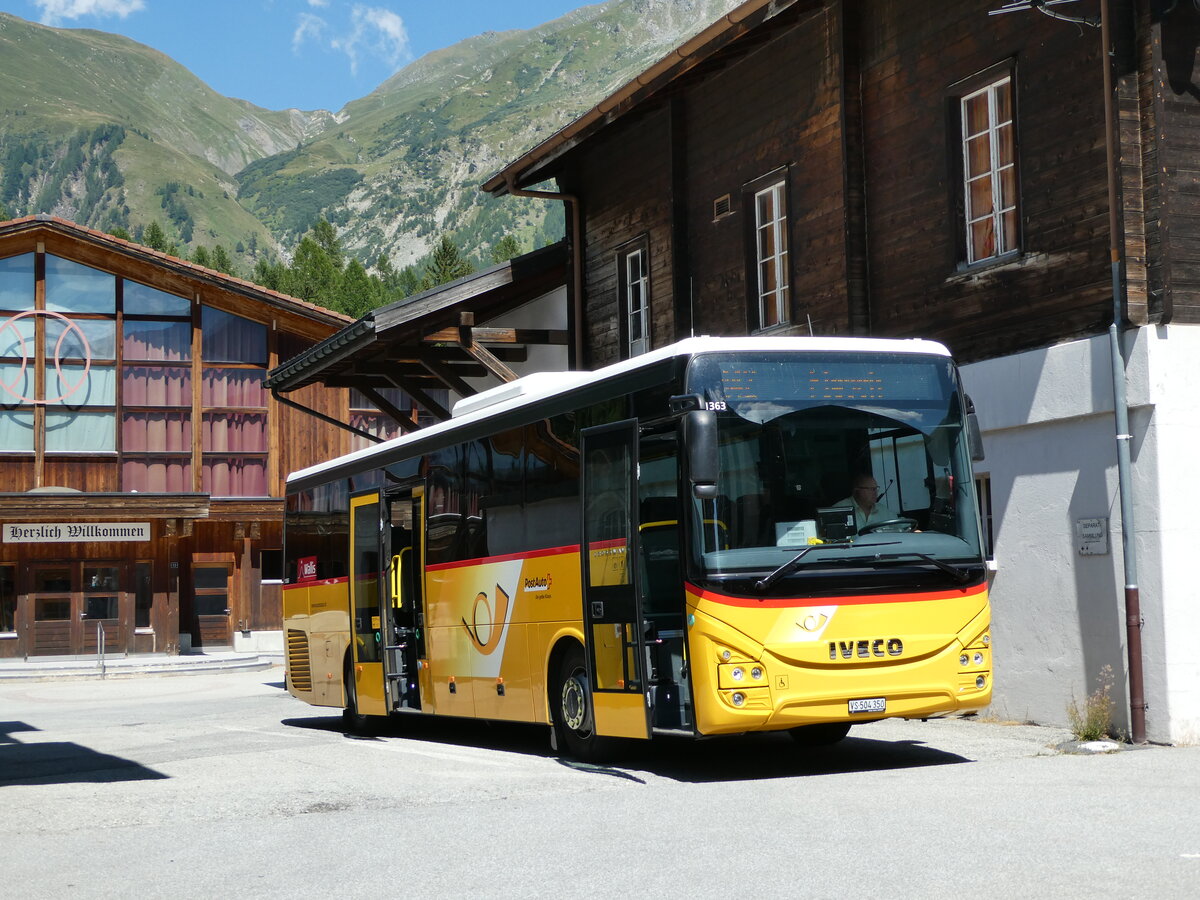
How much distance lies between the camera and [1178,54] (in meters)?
13.1

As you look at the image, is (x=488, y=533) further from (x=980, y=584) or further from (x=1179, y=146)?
(x=1179, y=146)

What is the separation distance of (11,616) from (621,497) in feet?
95.5

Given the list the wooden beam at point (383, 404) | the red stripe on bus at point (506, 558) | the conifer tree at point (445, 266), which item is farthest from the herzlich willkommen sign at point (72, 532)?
the conifer tree at point (445, 266)

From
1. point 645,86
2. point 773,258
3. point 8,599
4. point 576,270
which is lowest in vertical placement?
point 8,599

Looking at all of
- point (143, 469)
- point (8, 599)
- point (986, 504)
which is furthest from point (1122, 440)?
point (8, 599)

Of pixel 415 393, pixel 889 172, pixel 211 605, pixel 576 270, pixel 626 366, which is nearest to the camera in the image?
pixel 626 366

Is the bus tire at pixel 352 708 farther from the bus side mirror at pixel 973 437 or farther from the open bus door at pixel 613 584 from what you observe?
the bus side mirror at pixel 973 437

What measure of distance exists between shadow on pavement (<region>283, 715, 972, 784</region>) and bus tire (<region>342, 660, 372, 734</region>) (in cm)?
100

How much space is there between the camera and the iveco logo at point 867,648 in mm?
10680

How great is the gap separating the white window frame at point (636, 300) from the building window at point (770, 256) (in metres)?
2.92

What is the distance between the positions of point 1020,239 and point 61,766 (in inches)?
373

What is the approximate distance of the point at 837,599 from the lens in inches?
420

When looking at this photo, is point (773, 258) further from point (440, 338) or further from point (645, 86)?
point (440, 338)

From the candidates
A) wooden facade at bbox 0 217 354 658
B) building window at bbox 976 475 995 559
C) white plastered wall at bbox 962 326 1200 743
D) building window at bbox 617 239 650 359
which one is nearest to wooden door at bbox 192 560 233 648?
wooden facade at bbox 0 217 354 658
